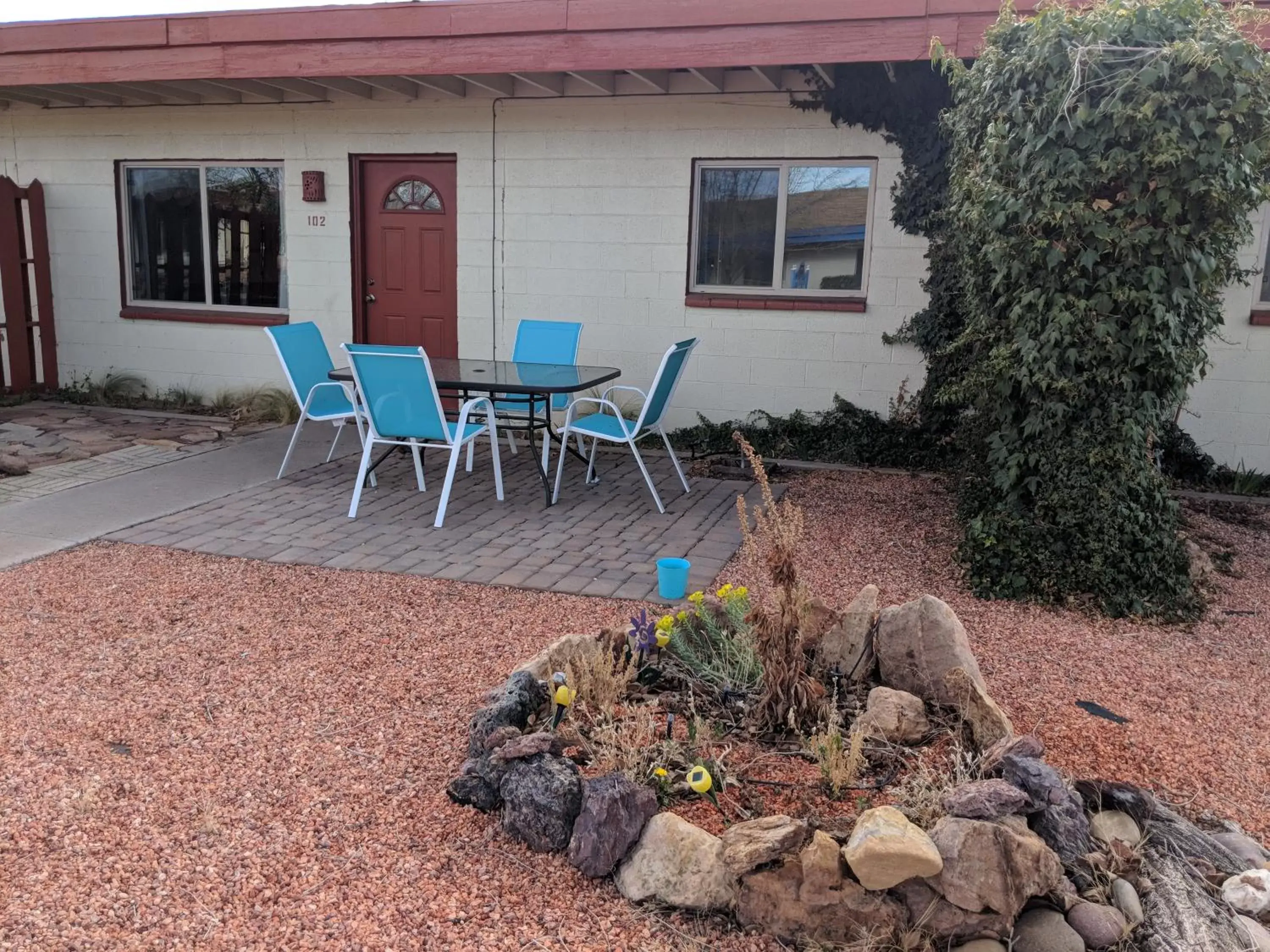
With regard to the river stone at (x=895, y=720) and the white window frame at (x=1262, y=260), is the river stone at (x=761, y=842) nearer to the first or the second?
the river stone at (x=895, y=720)

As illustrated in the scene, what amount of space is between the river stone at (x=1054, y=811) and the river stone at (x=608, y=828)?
0.86 m

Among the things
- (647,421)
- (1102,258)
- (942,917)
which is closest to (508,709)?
(942,917)

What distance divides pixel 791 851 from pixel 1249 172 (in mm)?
3383

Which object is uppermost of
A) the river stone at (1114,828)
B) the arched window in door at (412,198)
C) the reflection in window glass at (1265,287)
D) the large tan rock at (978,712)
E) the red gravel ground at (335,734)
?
the arched window in door at (412,198)

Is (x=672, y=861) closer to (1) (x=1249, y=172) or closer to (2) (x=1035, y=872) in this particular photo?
(2) (x=1035, y=872)

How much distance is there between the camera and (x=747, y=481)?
663 cm

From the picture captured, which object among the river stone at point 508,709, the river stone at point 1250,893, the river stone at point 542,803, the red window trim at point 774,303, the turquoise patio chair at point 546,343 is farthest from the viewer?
the red window trim at point 774,303

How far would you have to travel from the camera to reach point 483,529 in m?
5.38

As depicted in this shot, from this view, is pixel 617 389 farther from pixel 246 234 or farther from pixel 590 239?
pixel 246 234

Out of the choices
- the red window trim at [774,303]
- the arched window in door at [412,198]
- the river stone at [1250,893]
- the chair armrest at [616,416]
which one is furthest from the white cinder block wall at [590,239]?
the river stone at [1250,893]

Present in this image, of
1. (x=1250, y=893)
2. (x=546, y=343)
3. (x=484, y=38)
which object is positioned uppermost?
(x=484, y=38)

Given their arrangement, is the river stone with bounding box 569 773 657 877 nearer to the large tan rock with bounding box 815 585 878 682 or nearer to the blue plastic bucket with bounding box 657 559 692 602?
the large tan rock with bounding box 815 585 878 682

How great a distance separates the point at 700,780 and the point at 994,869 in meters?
0.69

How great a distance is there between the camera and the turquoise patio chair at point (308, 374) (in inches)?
246
